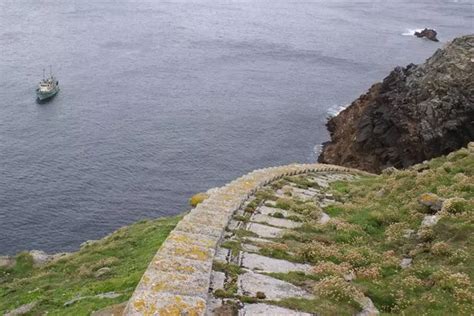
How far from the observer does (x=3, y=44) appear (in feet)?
417

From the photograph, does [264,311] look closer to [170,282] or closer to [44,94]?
[170,282]

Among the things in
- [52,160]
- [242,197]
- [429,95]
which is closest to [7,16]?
[52,160]

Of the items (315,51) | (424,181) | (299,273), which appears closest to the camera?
(299,273)

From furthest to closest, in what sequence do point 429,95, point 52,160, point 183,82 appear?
1. point 183,82
2. point 52,160
3. point 429,95

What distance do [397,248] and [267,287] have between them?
555 centimetres

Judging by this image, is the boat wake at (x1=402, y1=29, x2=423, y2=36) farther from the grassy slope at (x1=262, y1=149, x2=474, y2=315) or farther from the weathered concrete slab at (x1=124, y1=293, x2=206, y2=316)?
the weathered concrete slab at (x1=124, y1=293, x2=206, y2=316)

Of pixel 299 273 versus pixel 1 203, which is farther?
pixel 1 203

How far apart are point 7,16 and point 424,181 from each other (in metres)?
159

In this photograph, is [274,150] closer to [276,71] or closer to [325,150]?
[325,150]

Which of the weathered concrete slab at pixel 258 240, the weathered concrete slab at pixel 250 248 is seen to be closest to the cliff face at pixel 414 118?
the weathered concrete slab at pixel 258 240

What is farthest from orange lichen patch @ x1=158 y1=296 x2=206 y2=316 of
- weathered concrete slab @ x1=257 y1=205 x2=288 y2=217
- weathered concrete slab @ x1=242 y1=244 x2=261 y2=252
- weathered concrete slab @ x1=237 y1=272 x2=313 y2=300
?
weathered concrete slab @ x1=257 y1=205 x2=288 y2=217

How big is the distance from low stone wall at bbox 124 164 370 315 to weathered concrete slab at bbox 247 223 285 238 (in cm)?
85

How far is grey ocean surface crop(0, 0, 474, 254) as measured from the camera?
69.4 metres

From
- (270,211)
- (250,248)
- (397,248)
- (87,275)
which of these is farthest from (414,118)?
(250,248)
